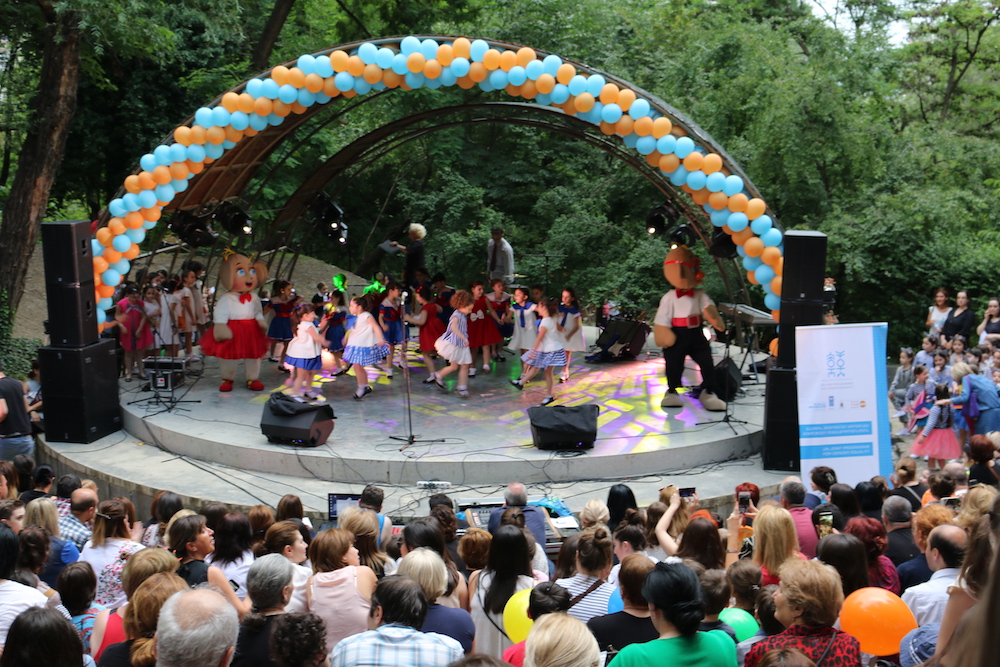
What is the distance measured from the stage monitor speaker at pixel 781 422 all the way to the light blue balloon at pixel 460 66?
466cm

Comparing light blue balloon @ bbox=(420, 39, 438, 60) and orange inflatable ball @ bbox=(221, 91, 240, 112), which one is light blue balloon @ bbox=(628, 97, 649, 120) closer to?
light blue balloon @ bbox=(420, 39, 438, 60)

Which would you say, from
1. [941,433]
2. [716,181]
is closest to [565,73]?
[716,181]

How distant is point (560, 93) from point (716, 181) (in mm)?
1937

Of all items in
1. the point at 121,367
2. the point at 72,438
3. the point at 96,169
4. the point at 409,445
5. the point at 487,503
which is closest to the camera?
the point at 487,503

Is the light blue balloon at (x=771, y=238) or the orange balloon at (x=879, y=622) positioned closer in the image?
the orange balloon at (x=879, y=622)

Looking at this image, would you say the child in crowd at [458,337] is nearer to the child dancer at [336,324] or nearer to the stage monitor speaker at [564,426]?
the child dancer at [336,324]

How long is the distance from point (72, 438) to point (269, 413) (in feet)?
8.55

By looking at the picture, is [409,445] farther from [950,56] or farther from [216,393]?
[950,56]

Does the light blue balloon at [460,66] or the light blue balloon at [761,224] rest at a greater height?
the light blue balloon at [460,66]

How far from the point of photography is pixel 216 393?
12422mm

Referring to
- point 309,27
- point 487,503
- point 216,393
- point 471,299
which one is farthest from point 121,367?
point 309,27

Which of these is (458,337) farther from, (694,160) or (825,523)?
(825,523)

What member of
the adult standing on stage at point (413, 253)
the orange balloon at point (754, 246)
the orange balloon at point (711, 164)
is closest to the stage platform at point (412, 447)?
the orange balloon at point (754, 246)

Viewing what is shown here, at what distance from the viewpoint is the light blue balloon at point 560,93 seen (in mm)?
9898
